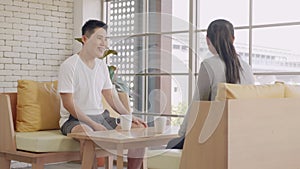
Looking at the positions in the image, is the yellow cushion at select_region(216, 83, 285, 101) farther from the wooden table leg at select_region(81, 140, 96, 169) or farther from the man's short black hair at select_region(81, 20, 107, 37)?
the man's short black hair at select_region(81, 20, 107, 37)

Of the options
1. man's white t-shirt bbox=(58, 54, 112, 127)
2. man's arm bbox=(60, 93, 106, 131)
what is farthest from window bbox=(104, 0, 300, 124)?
man's arm bbox=(60, 93, 106, 131)

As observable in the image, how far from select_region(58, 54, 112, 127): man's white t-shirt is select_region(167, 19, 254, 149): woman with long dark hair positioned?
79 cm

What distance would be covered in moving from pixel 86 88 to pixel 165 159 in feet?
3.00

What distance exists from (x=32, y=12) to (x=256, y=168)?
131 inches

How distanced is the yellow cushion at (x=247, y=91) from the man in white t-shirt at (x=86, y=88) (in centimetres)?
Result: 102

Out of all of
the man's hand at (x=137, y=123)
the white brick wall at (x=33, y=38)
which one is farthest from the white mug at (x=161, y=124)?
the white brick wall at (x=33, y=38)

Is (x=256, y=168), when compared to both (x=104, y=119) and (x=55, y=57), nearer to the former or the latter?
(x=104, y=119)

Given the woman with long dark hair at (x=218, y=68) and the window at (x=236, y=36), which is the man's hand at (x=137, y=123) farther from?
the woman with long dark hair at (x=218, y=68)

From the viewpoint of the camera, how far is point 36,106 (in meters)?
3.76

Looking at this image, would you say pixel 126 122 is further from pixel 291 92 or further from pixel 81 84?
pixel 291 92

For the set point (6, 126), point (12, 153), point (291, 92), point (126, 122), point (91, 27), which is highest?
point (91, 27)

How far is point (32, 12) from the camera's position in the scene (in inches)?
195

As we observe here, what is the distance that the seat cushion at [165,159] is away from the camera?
2590mm

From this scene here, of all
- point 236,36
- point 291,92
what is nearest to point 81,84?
point 291,92
